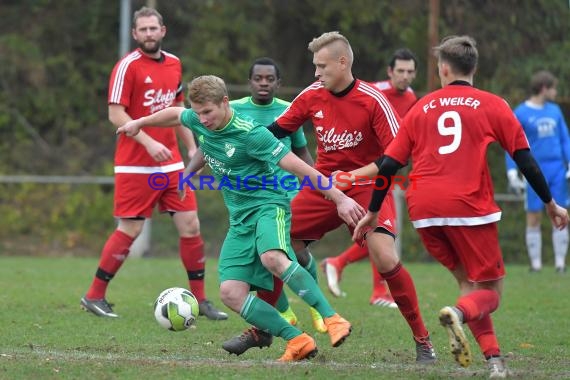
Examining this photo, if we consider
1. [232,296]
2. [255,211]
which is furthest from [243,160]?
[232,296]

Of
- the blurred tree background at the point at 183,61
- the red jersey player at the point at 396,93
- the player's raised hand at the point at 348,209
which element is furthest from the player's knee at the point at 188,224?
the blurred tree background at the point at 183,61

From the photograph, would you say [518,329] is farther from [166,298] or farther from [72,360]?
[72,360]

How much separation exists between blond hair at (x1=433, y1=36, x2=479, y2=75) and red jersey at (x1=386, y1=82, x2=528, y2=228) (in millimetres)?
98

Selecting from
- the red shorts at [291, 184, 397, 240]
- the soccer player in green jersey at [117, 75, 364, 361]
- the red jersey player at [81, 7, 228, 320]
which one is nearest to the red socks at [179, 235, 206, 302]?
the red jersey player at [81, 7, 228, 320]

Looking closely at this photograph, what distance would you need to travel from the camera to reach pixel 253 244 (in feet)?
18.5

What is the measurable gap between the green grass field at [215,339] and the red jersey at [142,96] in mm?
1191

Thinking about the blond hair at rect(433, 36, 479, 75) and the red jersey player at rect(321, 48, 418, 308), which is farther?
the red jersey player at rect(321, 48, 418, 308)

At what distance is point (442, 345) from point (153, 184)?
267cm

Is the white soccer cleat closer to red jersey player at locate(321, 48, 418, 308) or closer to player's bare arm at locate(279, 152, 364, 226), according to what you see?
player's bare arm at locate(279, 152, 364, 226)

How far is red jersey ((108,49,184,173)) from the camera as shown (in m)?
7.72

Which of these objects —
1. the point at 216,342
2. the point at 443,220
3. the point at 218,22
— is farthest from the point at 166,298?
the point at 218,22

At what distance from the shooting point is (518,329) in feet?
23.9

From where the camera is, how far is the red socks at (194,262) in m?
7.88

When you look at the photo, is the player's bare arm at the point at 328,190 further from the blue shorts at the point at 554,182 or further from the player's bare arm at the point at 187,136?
the blue shorts at the point at 554,182
